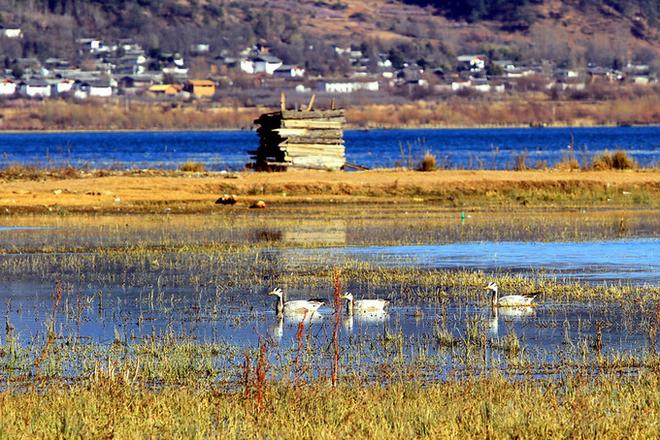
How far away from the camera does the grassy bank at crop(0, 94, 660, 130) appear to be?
156 m

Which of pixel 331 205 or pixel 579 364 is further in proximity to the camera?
pixel 331 205

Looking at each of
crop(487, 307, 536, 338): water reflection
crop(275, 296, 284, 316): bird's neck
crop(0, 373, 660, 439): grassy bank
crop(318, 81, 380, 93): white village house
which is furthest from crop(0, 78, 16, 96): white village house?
crop(0, 373, 660, 439): grassy bank

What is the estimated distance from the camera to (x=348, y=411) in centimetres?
1112

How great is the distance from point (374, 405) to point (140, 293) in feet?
27.1

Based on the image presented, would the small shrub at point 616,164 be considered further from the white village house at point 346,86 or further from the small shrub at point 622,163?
the white village house at point 346,86

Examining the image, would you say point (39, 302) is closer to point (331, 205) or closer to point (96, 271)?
point (96, 271)

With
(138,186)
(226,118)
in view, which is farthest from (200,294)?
(226,118)

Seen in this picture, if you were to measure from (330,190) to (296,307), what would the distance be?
780 inches

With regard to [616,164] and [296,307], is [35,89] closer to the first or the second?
[616,164]

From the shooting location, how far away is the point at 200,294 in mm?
19016

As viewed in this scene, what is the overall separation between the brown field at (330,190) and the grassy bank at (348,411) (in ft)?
68.5

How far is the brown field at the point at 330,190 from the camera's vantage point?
34062mm

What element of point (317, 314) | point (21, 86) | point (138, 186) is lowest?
point (21, 86)

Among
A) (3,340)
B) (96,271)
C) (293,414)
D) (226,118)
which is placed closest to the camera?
(293,414)
